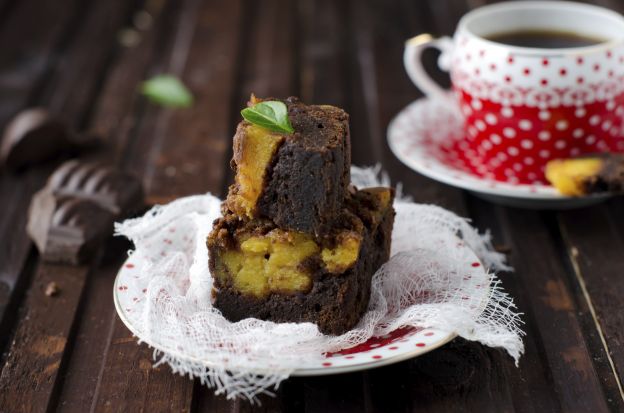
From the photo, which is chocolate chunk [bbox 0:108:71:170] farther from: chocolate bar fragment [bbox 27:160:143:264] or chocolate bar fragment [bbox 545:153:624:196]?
chocolate bar fragment [bbox 545:153:624:196]

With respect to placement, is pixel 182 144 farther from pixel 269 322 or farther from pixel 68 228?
pixel 269 322

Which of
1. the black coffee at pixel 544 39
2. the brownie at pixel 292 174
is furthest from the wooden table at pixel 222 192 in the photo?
the black coffee at pixel 544 39

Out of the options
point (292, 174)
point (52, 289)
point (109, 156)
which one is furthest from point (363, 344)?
point (109, 156)

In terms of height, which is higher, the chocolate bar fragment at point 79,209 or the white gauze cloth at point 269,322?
the white gauze cloth at point 269,322

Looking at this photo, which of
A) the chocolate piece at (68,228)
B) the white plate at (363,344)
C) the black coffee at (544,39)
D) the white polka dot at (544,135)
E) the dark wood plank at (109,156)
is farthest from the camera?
the black coffee at (544,39)

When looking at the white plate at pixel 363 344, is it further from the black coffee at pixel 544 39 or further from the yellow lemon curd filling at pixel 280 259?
the black coffee at pixel 544 39

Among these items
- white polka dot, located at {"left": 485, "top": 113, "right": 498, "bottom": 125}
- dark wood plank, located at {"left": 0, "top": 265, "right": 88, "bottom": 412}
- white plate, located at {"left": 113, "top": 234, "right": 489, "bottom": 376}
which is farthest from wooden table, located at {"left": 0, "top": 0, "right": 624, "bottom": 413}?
white polka dot, located at {"left": 485, "top": 113, "right": 498, "bottom": 125}
